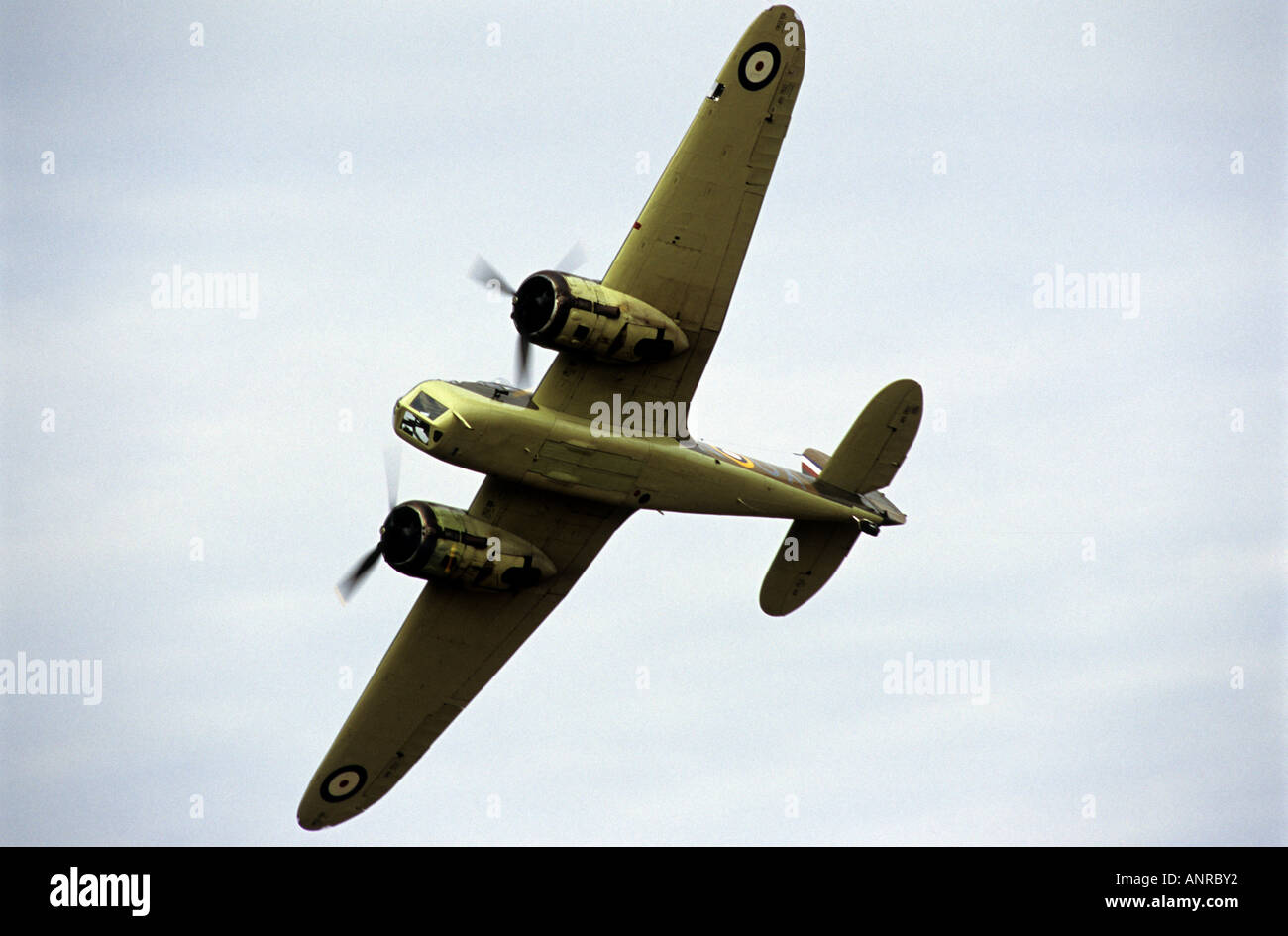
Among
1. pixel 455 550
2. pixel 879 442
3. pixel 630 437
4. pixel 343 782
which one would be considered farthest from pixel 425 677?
pixel 879 442

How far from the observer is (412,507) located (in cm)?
3775

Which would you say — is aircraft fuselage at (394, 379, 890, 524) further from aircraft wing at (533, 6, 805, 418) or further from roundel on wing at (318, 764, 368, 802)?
roundel on wing at (318, 764, 368, 802)

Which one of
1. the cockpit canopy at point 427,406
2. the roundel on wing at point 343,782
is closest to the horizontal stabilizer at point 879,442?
the cockpit canopy at point 427,406

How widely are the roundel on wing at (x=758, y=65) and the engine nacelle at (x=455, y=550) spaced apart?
11152mm

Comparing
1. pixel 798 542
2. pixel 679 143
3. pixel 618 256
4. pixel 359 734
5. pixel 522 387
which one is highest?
pixel 679 143

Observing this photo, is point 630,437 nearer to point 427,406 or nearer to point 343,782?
point 427,406

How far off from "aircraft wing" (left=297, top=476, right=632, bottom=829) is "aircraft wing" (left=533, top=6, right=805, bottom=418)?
15.5 feet

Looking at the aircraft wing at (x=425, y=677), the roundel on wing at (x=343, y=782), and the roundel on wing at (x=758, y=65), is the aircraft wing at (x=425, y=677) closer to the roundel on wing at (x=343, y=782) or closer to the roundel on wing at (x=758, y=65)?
the roundel on wing at (x=343, y=782)

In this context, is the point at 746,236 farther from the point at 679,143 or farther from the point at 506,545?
the point at 506,545

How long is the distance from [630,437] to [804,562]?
5.69 metres

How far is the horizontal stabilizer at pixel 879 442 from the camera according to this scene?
3872 cm

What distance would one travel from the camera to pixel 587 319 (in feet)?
117
